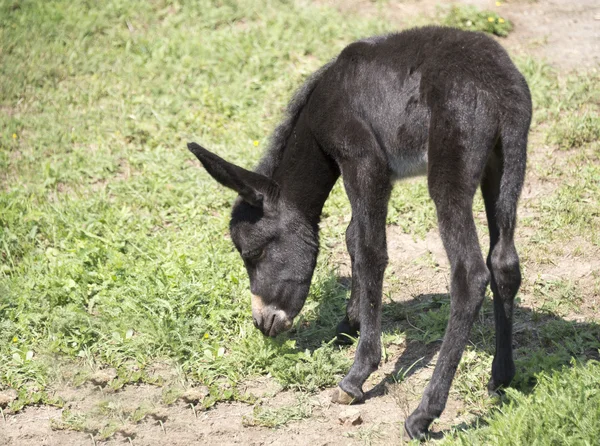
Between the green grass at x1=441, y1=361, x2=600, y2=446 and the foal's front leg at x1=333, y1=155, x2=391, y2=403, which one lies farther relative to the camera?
the foal's front leg at x1=333, y1=155, x2=391, y2=403

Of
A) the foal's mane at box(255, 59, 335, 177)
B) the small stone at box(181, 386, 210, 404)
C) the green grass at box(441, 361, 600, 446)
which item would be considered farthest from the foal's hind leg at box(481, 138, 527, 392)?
the small stone at box(181, 386, 210, 404)

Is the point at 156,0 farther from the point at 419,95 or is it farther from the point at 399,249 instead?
the point at 419,95

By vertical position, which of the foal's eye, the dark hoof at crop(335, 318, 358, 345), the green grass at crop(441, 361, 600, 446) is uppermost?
the foal's eye

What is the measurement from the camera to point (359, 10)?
30.7 feet

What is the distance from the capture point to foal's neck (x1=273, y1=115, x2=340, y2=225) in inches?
188

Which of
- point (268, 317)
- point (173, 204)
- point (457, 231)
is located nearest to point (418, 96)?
point (457, 231)

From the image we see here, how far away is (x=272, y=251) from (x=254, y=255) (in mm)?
120

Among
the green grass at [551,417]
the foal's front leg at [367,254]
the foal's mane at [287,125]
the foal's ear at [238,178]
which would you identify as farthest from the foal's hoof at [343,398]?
the foal's mane at [287,125]

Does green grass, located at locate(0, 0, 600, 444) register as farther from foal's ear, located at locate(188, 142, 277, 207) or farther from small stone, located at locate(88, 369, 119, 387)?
foal's ear, located at locate(188, 142, 277, 207)

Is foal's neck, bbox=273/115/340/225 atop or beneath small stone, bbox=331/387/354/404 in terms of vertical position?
atop

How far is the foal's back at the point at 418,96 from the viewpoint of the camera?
13.3 ft

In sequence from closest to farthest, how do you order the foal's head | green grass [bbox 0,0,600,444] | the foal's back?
1. the foal's back
2. the foal's head
3. green grass [bbox 0,0,600,444]

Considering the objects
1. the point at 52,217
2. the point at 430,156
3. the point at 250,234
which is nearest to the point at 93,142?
the point at 52,217

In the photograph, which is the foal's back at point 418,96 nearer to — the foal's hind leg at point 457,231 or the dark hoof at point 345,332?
the foal's hind leg at point 457,231
